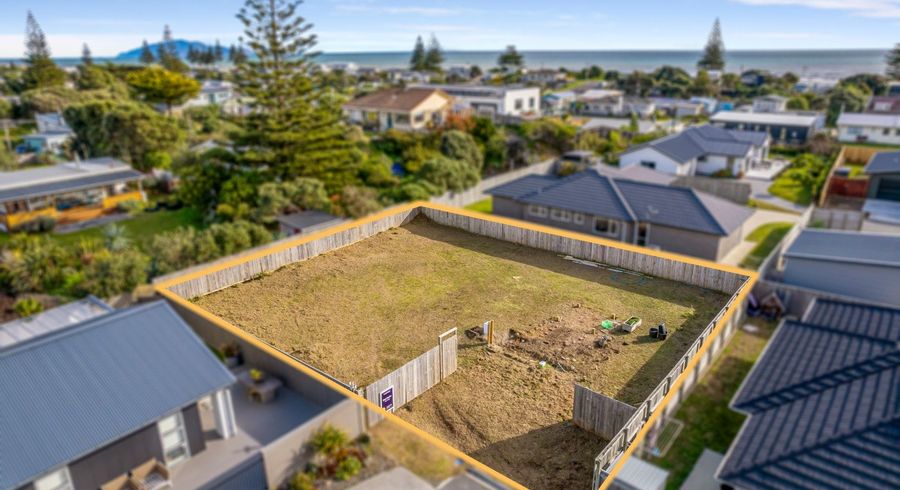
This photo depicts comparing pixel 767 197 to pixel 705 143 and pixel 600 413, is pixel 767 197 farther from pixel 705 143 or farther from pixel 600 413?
pixel 600 413

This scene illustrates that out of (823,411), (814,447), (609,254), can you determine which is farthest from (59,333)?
(823,411)

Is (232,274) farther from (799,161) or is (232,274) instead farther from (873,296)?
(799,161)

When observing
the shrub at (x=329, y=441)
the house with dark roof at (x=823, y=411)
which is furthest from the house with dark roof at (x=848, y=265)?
the shrub at (x=329, y=441)

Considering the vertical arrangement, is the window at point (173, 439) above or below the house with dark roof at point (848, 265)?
above

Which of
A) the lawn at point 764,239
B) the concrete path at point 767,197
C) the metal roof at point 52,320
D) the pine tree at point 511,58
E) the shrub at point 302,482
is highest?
the pine tree at point 511,58

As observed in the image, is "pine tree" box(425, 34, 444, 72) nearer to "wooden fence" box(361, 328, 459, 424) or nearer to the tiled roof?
the tiled roof

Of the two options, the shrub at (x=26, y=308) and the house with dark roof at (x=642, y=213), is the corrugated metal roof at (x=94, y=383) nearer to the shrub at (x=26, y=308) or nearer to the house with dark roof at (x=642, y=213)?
the shrub at (x=26, y=308)

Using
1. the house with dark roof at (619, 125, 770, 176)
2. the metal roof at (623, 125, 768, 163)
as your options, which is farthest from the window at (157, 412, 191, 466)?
the metal roof at (623, 125, 768, 163)
